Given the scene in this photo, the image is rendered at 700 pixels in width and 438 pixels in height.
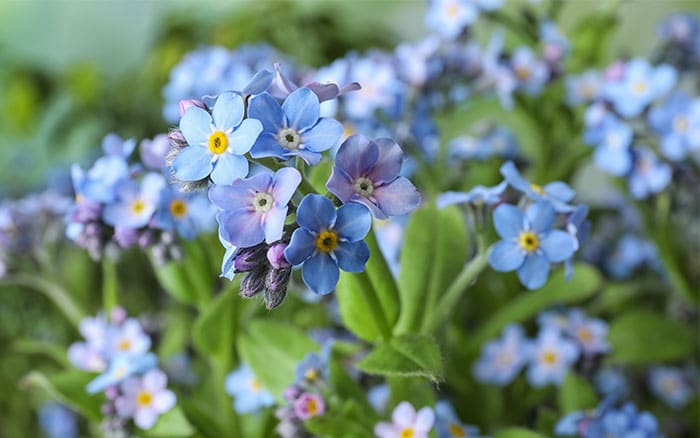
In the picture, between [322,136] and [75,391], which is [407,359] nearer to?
[322,136]

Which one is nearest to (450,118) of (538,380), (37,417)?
(538,380)

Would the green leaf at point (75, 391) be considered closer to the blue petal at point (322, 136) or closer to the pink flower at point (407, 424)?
the pink flower at point (407, 424)

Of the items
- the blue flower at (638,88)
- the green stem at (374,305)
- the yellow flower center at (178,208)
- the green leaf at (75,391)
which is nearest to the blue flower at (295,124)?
the green stem at (374,305)

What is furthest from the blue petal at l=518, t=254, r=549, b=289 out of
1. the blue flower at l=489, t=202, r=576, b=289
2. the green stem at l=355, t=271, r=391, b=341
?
the green stem at l=355, t=271, r=391, b=341

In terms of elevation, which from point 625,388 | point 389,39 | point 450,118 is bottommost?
point 625,388

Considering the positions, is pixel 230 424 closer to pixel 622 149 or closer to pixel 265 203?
pixel 265 203
